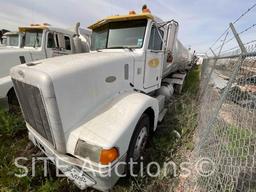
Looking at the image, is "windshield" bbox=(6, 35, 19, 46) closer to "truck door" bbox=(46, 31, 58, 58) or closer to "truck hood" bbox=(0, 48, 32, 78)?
"truck door" bbox=(46, 31, 58, 58)

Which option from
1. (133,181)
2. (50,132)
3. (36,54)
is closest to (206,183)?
(133,181)

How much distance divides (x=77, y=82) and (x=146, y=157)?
1872 mm

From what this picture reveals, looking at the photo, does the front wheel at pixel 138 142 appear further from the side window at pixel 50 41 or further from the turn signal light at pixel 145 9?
the side window at pixel 50 41

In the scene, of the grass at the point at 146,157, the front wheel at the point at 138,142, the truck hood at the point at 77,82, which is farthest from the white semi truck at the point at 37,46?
the front wheel at the point at 138,142

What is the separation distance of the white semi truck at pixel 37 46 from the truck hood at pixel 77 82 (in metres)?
2.83

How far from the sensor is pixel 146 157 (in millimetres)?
3195

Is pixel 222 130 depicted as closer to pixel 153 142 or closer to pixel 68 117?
pixel 153 142

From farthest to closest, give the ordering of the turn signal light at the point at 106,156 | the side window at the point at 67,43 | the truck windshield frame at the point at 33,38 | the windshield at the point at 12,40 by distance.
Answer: the windshield at the point at 12,40 < the side window at the point at 67,43 < the truck windshield frame at the point at 33,38 < the turn signal light at the point at 106,156

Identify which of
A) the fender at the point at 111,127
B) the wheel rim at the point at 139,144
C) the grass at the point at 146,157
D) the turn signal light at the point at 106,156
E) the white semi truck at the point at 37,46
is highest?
the white semi truck at the point at 37,46

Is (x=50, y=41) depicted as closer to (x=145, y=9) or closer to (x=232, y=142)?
(x=145, y=9)

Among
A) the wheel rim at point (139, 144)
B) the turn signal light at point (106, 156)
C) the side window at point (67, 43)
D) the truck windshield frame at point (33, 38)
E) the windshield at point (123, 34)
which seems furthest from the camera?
the side window at point (67, 43)

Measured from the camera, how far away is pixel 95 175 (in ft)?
6.40

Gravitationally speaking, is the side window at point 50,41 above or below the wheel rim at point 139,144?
above

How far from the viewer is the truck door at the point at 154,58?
3.77 metres
